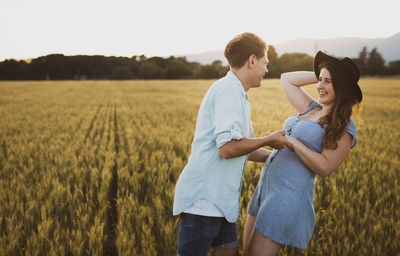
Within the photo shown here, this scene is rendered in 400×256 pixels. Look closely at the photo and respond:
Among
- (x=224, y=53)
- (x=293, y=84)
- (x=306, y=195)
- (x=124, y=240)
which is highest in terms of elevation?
(x=224, y=53)

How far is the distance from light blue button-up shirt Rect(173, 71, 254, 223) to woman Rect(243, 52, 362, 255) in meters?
0.34

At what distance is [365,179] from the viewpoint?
169 inches

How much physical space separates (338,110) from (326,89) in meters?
0.22

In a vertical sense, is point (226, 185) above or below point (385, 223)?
above

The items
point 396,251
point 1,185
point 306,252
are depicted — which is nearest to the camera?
point 306,252

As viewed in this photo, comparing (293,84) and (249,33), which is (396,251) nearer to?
(293,84)

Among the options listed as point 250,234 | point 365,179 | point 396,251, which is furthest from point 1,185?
point 365,179

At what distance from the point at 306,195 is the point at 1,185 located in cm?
420

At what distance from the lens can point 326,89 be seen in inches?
82.0

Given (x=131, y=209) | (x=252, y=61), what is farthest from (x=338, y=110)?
(x=131, y=209)

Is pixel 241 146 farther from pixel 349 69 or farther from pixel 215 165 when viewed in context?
pixel 349 69

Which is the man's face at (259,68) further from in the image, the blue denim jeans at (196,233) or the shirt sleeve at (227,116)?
the blue denim jeans at (196,233)

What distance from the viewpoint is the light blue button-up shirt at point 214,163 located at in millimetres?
1647

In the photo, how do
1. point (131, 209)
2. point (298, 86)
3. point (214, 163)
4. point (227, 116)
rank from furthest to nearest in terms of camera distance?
1. point (131, 209)
2. point (298, 86)
3. point (214, 163)
4. point (227, 116)
